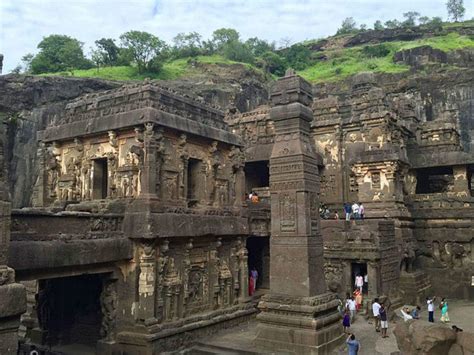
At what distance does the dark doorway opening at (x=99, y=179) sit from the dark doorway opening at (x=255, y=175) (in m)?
11.4

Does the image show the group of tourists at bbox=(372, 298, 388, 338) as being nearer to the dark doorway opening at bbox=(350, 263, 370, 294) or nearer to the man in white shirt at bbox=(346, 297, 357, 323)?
the man in white shirt at bbox=(346, 297, 357, 323)

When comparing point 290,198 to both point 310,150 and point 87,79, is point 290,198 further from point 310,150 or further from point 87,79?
point 87,79

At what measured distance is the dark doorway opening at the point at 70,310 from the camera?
14438mm

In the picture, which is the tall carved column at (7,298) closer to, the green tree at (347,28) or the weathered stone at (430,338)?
the weathered stone at (430,338)

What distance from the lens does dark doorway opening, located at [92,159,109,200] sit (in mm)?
15008

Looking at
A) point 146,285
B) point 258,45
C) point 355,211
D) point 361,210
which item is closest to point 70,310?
point 146,285

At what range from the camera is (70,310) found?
14828 mm

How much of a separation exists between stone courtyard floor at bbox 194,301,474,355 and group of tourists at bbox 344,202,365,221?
474cm

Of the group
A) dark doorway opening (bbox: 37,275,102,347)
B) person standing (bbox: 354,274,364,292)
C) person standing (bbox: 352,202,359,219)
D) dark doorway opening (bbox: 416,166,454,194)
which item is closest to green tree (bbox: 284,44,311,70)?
dark doorway opening (bbox: 416,166,454,194)

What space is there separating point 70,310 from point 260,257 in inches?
384

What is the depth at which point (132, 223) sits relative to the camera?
12.8 meters

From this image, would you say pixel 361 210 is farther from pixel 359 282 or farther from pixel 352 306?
pixel 352 306

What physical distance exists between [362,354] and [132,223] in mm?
7163

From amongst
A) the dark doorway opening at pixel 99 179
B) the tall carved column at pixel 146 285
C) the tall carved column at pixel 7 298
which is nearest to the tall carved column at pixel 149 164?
the tall carved column at pixel 146 285
